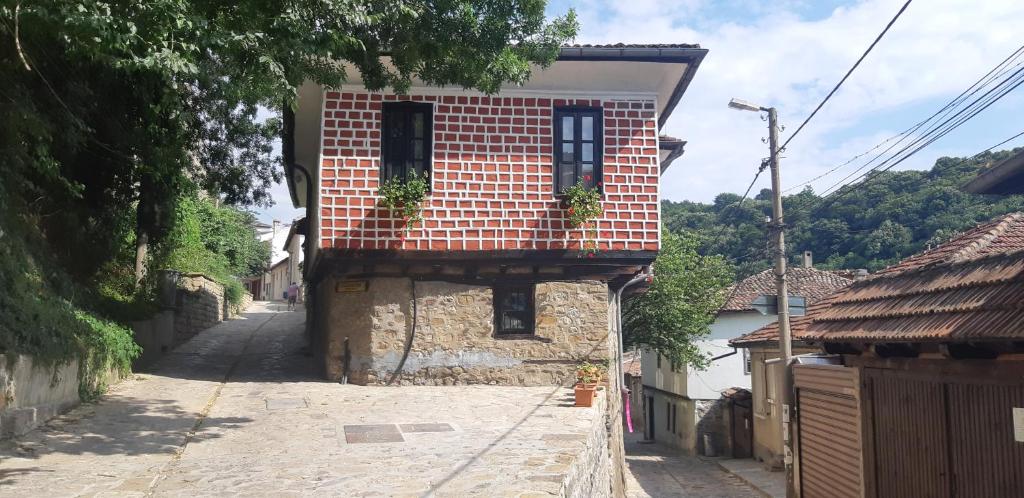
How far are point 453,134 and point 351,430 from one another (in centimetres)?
564

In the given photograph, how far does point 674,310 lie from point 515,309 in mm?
12134

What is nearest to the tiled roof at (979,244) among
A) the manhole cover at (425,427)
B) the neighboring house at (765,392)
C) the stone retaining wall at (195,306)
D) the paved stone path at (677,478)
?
the manhole cover at (425,427)

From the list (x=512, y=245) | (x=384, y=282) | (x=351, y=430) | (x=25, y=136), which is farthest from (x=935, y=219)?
(x=25, y=136)

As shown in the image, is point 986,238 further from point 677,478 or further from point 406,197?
point 677,478

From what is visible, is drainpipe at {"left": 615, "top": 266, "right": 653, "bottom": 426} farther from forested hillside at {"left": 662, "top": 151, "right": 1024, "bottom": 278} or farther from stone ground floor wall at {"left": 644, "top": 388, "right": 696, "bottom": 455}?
stone ground floor wall at {"left": 644, "top": 388, "right": 696, "bottom": 455}

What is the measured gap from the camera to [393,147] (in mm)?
12938

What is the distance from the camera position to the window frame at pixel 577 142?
13.0 meters

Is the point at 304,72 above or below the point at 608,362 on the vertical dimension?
above

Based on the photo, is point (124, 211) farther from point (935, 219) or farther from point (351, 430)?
point (935, 219)

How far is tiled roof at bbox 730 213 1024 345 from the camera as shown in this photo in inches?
262

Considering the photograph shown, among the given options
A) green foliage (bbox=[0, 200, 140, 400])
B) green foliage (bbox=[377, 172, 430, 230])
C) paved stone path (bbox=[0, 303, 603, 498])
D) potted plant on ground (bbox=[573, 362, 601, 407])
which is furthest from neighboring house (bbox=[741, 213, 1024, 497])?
green foliage (bbox=[0, 200, 140, 400])

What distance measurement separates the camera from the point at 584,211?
1255 cm

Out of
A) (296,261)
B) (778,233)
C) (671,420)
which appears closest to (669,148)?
(778,233)

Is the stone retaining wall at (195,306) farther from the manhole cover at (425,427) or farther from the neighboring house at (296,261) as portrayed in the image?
the neighboring house at (296,261)
